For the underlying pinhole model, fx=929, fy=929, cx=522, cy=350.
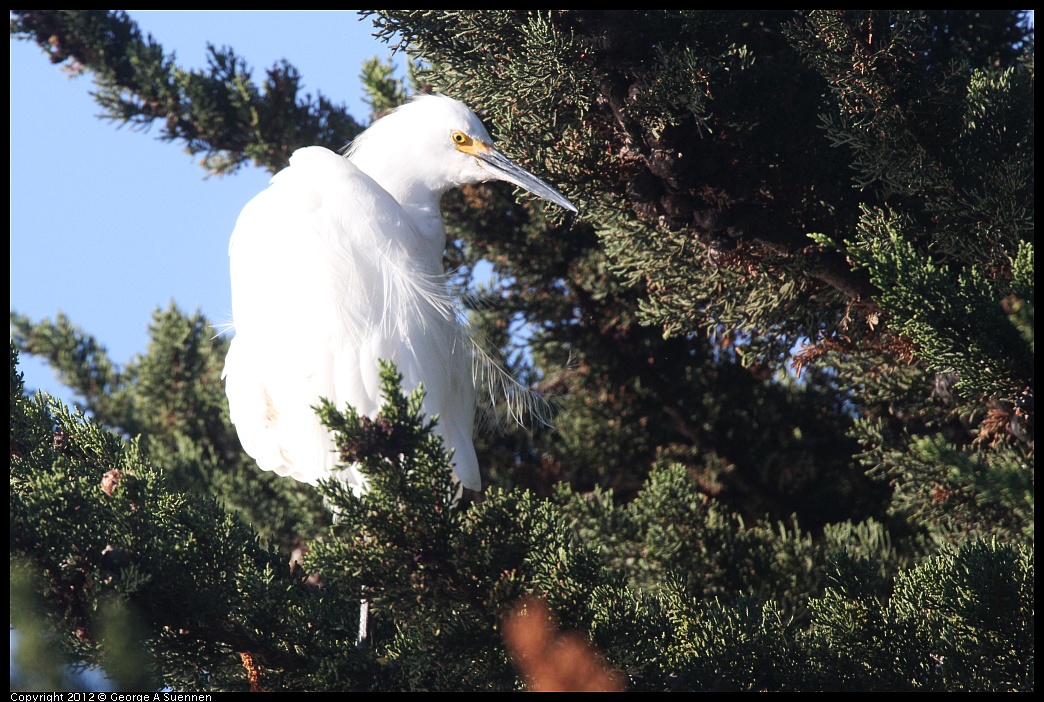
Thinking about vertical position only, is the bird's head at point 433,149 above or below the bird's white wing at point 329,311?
above

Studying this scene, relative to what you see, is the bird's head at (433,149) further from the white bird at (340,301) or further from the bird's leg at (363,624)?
the bird's leg at (363,624)

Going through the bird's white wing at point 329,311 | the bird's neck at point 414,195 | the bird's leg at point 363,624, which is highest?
the bird's neck at point 414,195

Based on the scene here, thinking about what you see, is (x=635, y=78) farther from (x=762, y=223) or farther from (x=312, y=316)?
(x=312, y=316)

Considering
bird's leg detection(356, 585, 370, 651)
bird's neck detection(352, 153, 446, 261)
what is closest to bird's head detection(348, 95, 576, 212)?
bird's neck detection(352, 153, 446, 261)

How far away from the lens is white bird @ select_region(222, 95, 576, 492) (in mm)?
2348

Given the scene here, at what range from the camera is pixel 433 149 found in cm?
263

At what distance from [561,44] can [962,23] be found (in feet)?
4.25

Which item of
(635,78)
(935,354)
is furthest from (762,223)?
(935,354)

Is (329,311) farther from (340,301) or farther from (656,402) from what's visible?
(656,402)

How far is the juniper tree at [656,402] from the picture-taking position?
1428 millimetres

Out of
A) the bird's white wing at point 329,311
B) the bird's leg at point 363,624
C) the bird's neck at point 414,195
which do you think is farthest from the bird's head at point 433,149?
the bird's leg at point 363,624

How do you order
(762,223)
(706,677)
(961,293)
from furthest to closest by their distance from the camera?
(762,223), (706,677), (961,293)

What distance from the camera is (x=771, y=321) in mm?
2371

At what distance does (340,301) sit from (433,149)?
56cm
